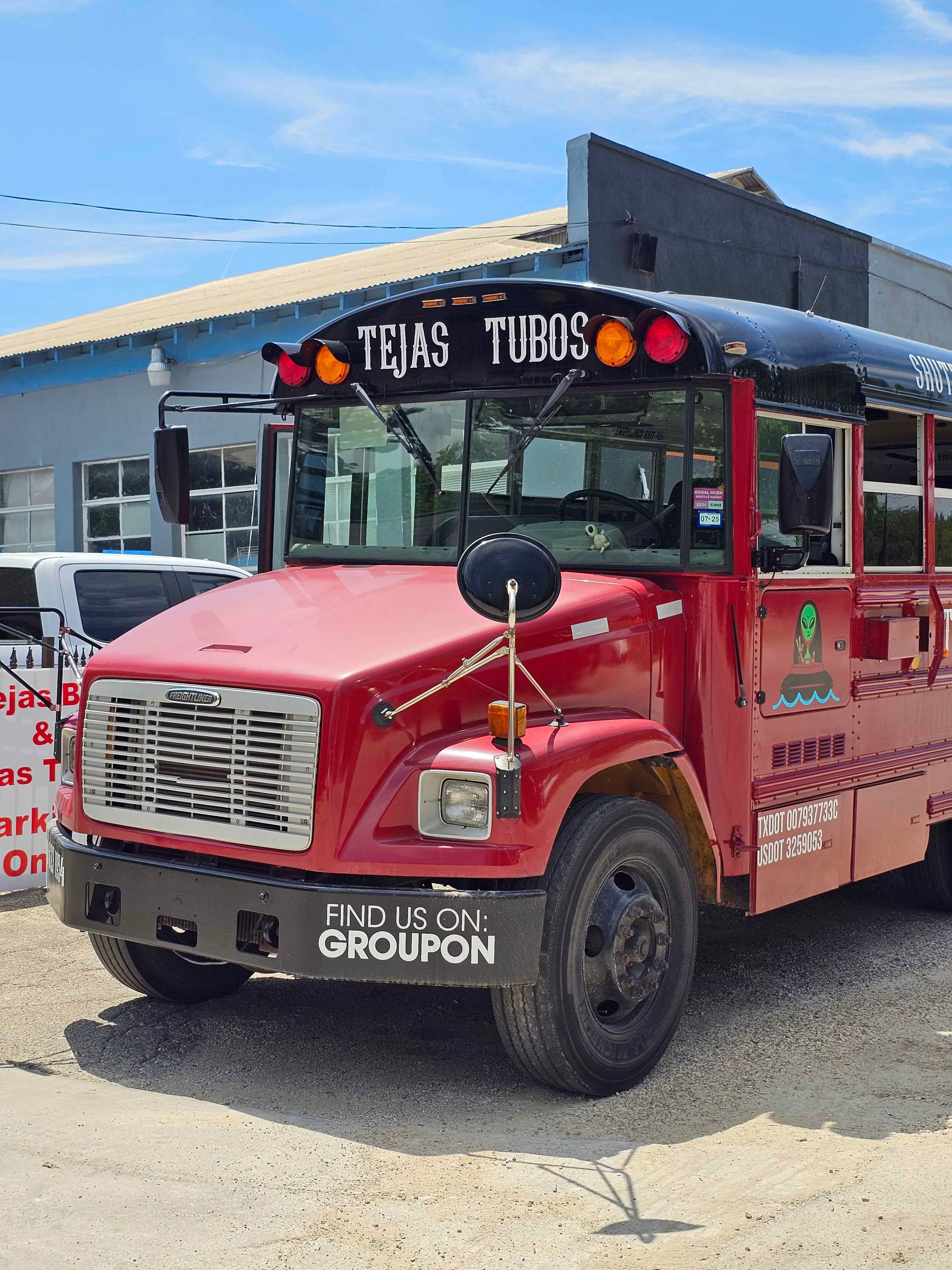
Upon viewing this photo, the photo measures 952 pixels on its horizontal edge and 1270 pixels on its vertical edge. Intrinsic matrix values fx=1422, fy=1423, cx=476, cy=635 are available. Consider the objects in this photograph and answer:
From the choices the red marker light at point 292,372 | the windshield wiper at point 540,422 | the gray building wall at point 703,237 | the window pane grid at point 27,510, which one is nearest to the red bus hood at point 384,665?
the windshield wiper at point 540,422

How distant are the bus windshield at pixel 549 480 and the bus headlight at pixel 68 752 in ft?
4.21

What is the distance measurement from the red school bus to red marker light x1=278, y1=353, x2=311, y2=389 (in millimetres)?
12

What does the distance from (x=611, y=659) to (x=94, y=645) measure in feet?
13.6

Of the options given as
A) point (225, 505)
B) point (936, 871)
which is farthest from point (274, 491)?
point (225, 505)

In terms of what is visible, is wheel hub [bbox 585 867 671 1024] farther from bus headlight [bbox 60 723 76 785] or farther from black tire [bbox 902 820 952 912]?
black tire [bbox 902 820 952 912]

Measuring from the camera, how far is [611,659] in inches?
187

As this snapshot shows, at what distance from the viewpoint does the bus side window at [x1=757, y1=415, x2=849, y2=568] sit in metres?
5.15

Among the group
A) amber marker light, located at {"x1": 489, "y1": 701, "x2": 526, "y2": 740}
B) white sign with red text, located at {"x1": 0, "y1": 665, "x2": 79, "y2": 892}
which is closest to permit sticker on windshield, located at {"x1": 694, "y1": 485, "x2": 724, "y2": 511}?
amber marker light, located at {"x1": 489, "y1": 701, "x2": 526, "y2": 740}

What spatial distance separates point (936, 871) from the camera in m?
7.16

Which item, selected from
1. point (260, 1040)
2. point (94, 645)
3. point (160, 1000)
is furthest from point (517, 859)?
point (94, 645)

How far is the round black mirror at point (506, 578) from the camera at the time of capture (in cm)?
420

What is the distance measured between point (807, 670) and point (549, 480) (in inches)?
50.0

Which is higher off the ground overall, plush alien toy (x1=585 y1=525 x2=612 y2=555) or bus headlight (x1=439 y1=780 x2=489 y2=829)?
plush alien toy (x1=585 y1=525 x2=612 y2=555)

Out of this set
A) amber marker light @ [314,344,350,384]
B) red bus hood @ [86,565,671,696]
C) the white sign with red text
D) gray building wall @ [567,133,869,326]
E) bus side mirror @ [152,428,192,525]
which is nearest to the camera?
red bus hood @ [86,565,671,696]
